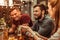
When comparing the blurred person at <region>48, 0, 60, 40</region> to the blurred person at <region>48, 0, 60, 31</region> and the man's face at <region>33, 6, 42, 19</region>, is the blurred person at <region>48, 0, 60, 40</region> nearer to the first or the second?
the blurred person at <region>48, 0, 60, 31</region>

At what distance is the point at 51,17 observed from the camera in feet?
4.94

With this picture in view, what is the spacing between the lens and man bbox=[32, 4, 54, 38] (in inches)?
59.4

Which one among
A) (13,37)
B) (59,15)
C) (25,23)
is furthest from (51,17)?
(13,37)

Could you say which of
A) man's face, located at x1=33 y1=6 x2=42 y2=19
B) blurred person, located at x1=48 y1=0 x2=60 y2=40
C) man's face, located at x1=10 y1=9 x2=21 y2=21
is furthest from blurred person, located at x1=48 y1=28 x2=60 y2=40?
man's face, located at x1=10 y1=9 x2=21 y2=21

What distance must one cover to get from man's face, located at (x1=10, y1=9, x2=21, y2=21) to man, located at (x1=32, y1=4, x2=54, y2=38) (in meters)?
0.17

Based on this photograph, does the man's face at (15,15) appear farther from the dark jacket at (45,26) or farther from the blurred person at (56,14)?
the blurred person at (56,14)

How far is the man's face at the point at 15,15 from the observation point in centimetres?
166

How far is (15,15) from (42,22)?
0.27 metres

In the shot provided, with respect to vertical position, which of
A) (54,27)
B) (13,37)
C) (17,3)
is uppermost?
(17,3)

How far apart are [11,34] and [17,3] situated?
28 centimetres

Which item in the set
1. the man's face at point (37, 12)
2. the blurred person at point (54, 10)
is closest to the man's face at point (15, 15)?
the man's face at point (37, 12)

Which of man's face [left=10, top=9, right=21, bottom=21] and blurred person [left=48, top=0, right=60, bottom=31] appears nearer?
blurred person [left=48, top=0, right=60, bottom=31]

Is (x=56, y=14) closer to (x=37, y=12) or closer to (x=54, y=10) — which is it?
(x=54, y=10)

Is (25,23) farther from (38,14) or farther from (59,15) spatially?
(59,15)
